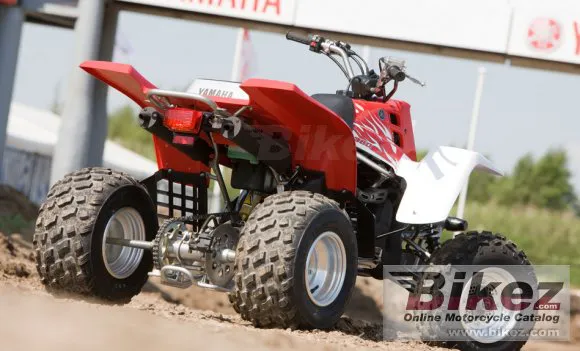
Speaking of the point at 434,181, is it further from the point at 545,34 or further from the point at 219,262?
the point at 545,34

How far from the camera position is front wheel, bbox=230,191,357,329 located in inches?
212

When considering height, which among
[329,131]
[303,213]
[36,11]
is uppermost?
[36,11]

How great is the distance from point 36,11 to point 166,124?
793cm

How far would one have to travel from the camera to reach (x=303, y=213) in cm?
549

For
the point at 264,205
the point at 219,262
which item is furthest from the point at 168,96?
the point at 219,262

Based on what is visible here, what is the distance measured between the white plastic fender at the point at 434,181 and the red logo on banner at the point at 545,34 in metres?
5.03

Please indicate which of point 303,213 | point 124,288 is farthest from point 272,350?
point 124,288

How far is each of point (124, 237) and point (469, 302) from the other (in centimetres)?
210

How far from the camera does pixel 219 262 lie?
5.84 m

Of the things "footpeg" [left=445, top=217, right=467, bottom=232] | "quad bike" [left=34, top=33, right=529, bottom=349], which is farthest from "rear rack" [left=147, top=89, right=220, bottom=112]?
"footpeg" [left=445, top=217, right=467, bottom=232]

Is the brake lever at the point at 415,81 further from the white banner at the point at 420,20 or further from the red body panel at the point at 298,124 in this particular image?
the white banner at the point at 420,20

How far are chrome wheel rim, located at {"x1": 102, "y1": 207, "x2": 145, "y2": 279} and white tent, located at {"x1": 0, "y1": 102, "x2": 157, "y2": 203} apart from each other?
46.4 feet

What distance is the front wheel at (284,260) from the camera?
5379 millimetres

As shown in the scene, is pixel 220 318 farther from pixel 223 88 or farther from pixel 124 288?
pixel 223 88
